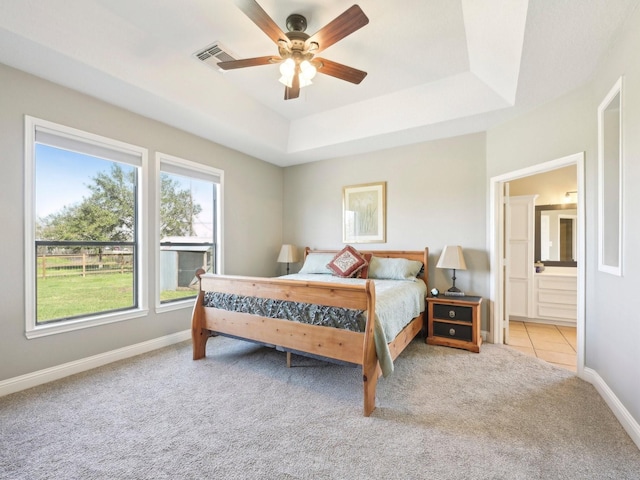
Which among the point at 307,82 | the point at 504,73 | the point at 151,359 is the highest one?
the point at 504,73

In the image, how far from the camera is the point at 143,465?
1574 millimetres

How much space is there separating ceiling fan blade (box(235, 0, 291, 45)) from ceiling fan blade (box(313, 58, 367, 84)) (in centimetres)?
29

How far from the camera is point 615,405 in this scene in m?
2.03

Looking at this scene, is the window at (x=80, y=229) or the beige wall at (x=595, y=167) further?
the window at (x=80, y=229)

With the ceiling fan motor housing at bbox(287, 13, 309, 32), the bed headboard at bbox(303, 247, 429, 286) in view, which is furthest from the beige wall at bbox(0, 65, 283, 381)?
the bed headboard at bbox(303, 247, 429, 286)

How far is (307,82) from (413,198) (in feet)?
7.63

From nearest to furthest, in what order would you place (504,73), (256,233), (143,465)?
(143,465)
(504,73)
(256,233)

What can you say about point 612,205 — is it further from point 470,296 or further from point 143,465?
point 143,465

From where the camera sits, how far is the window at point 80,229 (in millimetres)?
2516

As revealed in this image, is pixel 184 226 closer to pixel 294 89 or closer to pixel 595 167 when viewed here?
pixel 294 89

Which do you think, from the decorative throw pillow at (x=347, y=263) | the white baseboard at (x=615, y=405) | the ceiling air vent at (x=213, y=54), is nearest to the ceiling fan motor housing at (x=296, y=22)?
the ceiling air vent at (x=213, y=54)

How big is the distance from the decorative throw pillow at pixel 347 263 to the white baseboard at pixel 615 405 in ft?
7.88

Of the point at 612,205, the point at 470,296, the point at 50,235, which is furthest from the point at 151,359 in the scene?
the point at 612,205

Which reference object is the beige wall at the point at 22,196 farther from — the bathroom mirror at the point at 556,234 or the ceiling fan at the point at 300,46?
the bathroom mirror at the point at 556,234
